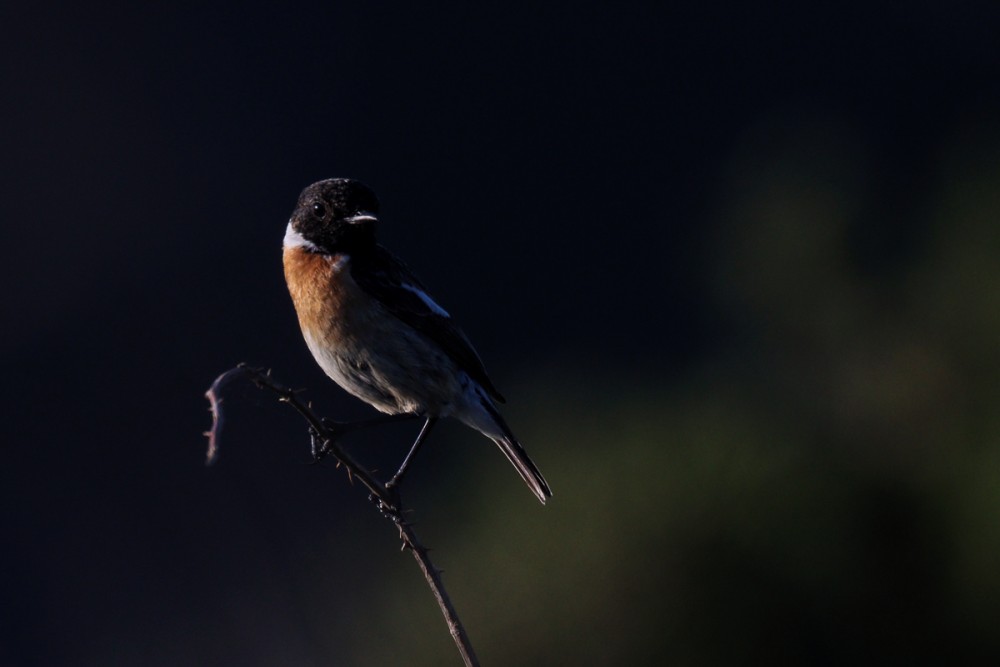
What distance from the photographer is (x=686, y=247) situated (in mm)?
8586

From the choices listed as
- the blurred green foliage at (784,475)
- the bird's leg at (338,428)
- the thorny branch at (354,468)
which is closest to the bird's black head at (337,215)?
the bird's leg at (338,428)

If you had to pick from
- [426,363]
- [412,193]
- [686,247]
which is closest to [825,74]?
[412,193]

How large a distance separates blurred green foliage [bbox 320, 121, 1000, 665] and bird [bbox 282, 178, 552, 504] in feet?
4.90

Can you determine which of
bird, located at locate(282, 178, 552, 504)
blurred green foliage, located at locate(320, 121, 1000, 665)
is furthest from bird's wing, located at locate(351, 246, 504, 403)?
blurred green foliage, located at locate(320, 121, 1000, 665)

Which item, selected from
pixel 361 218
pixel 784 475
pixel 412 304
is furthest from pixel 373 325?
pixel 784 475

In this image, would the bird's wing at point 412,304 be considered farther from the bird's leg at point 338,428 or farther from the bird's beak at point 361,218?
the bird's leg at point 338,428

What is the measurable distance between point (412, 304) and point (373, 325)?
199 mm

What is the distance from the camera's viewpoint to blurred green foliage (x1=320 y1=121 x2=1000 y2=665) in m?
5.93

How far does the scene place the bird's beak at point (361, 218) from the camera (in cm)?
470

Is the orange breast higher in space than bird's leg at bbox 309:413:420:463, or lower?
higher

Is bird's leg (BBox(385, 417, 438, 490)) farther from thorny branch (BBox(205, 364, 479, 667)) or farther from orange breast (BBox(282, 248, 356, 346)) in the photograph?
thorny branch (BBox(205, 364, 479, 667))

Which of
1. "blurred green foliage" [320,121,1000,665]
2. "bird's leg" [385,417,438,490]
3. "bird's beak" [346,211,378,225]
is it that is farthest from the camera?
"blurred green foliage" [320,121,1000,665]

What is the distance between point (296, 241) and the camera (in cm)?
505

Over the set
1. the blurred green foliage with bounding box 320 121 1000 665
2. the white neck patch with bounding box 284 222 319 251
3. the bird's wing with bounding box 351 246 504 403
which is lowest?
the blurred green foliage with bounding box 320 121 1000 665
